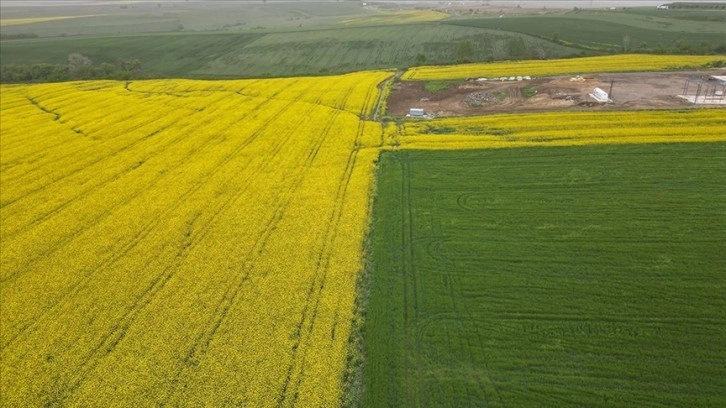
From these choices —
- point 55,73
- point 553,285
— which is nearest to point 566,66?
point 553,285

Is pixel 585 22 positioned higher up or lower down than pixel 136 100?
higher up

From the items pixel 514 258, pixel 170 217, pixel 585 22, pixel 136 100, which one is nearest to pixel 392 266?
pixel 514 258

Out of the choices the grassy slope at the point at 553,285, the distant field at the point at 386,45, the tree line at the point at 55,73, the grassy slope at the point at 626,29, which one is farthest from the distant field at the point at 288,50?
the grassy slope at the point at 553,285

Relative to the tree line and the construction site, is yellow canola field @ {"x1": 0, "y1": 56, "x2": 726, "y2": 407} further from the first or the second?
the tree line

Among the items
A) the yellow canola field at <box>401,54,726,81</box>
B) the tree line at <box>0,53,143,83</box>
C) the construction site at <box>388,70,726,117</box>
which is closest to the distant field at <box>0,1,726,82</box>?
the tree line at <box>0,53,143,83</box>

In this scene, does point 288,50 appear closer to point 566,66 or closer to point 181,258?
point 566,66

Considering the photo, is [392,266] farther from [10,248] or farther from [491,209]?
[10,248]

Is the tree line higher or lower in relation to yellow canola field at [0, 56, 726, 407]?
higher

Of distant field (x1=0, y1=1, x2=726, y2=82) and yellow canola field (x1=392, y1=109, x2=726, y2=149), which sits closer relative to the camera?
yellow canola field (x1=392, y1=109, x2=726, y2=149)
